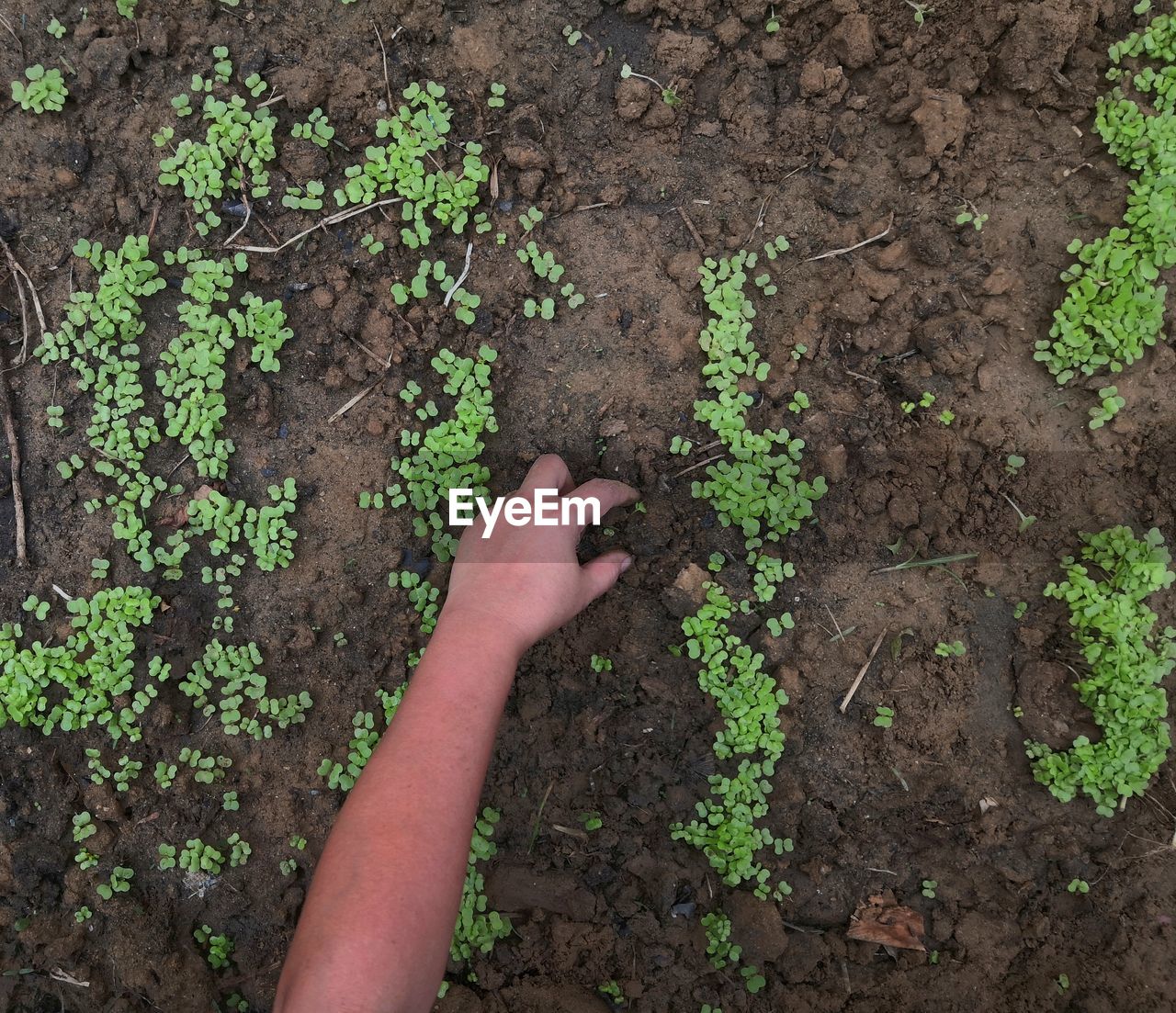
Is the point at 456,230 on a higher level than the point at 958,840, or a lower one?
higher

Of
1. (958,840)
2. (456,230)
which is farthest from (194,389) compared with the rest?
(958,840)

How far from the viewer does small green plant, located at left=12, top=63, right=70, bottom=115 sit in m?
3.55

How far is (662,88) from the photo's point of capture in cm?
363

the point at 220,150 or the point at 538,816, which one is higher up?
the point at 220,150

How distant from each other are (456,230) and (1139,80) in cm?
287

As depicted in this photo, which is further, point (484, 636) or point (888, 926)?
point (888, 926)

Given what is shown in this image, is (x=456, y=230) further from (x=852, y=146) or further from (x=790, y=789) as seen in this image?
(x=790, y=789)

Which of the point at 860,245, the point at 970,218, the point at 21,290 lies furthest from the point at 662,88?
the point at 21,290

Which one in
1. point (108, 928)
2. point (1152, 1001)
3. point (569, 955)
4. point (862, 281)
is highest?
point (862, 281)

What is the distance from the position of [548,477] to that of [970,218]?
2.10 meters

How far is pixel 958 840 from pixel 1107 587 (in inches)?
48.8

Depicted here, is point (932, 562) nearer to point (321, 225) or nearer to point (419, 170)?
point (419, 170)

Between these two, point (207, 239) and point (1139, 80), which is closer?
point (1139, 80)

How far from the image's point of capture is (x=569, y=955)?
3.57 m
